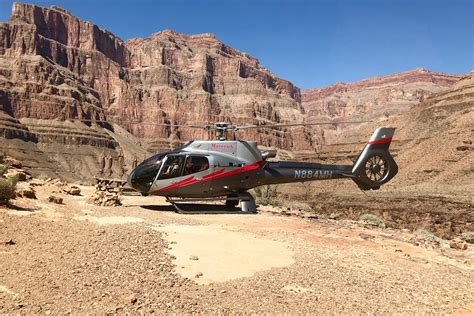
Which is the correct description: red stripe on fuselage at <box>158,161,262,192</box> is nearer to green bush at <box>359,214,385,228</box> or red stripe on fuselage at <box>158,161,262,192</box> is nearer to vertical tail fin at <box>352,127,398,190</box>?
vertical tail fin at <box>352,127,398,190</box>

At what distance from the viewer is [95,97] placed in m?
153

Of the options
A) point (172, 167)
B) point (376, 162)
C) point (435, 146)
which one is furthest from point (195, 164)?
point (435, 146)

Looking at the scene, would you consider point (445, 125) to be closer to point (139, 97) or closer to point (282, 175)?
point (282, 175)

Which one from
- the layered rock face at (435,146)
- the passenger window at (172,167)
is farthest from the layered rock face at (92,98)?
the passenger window at (172,167)

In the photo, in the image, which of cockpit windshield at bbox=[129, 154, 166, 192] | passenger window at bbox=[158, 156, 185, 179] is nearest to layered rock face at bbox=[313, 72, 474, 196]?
passenger window at bbox=[158, 156, 185, 179]

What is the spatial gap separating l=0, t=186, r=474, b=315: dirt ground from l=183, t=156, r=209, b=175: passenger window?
14.0ft

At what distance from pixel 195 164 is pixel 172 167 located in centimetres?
92

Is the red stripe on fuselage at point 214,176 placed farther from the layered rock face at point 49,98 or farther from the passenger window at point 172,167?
the layered rock face at point 49,98

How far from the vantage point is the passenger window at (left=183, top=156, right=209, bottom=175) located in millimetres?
15289

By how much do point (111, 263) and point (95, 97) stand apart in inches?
6235

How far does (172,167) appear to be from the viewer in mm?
15117

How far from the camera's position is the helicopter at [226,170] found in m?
15.1

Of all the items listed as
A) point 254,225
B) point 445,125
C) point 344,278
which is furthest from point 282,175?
point 445,125

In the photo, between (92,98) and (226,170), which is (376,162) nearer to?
(226,170)
